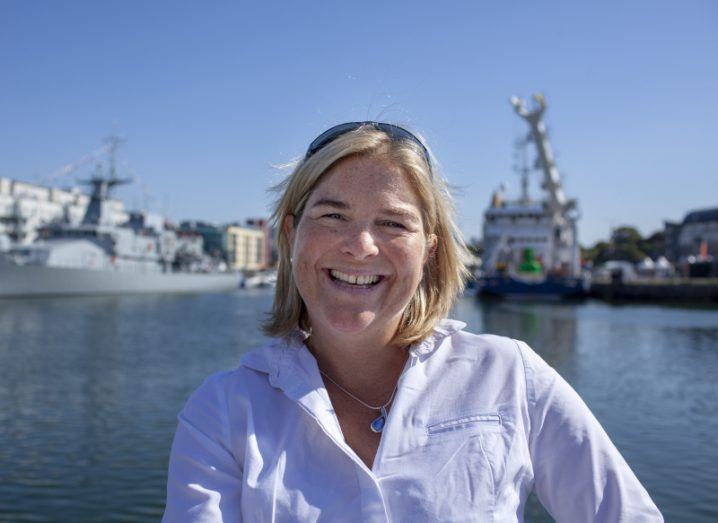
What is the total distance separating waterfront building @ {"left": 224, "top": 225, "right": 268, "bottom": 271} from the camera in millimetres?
112250

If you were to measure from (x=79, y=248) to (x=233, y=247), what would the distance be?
66.5m

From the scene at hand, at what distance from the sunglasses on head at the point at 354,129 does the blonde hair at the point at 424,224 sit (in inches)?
0.6

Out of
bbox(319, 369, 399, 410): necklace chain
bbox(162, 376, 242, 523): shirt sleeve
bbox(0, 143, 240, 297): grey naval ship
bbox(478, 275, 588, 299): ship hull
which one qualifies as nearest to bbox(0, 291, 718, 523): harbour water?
bbox(319, 369, 399, 410): necklace chain

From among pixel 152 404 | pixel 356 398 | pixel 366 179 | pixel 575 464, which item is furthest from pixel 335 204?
pixel 152 404

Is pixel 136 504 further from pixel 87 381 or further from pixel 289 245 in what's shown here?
pixel 87 381

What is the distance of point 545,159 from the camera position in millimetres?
48531

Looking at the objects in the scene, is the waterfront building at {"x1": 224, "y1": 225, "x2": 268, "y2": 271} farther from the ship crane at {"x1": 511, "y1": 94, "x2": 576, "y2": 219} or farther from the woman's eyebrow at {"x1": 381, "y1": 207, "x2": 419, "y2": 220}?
the woman's eyebrow at {"x1": 381, "y1": 207, "x2": 419, "y2": 220}

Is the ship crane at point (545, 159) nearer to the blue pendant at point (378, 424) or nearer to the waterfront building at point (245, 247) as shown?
the blue pendant at point (378, 424)

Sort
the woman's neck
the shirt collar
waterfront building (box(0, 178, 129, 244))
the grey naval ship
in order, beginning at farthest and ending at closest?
1. waterfront building (box(0, 178, 129, 244))
2. the grey naval ship
3. the woman's neck
4. the shirt collar

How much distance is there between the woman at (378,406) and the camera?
1.31 meters

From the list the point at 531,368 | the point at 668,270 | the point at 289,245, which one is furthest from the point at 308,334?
the point at 668,270

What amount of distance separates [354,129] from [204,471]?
81 cm

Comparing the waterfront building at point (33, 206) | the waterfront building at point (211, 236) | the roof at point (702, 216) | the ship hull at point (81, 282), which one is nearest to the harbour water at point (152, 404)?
the ship hull at point (81, 282)

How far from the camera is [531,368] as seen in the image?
1.44 m
